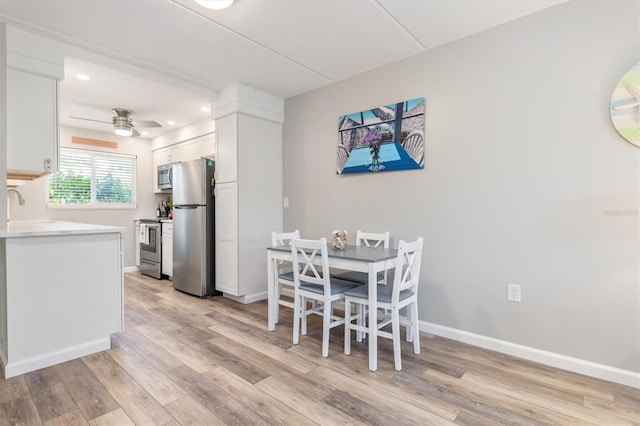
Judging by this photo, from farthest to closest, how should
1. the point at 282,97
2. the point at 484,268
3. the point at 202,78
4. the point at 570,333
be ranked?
the point at 282,97, the point at 202,78, the point at 484,268, the point at 570,333

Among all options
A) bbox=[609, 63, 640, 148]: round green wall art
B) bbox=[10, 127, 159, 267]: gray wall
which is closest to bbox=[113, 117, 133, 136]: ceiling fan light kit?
bbox=[10, 127, 159, 267]: gray wall

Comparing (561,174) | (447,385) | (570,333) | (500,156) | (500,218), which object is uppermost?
(500,156)

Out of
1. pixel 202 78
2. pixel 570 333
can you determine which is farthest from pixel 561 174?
pixel 202 78

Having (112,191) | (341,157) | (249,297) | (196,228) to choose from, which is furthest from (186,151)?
(341,157)

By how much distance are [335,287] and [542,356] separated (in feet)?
4.89

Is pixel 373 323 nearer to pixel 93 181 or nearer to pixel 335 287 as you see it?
pixel 335 287

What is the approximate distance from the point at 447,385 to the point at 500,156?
64.1 inches

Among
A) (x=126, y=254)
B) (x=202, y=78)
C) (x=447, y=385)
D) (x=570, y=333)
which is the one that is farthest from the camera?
(x=126, y=254)

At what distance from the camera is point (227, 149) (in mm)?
3723

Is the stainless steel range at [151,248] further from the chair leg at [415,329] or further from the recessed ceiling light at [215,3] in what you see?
the chair leg at [415,329]

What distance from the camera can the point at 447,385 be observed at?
1.95 m

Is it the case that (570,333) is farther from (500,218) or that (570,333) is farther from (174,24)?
(174,24)

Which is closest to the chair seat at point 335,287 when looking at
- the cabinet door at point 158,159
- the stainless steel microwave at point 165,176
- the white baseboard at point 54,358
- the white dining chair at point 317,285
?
the white dining chair at point 317,285

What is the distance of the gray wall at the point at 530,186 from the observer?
200cm
